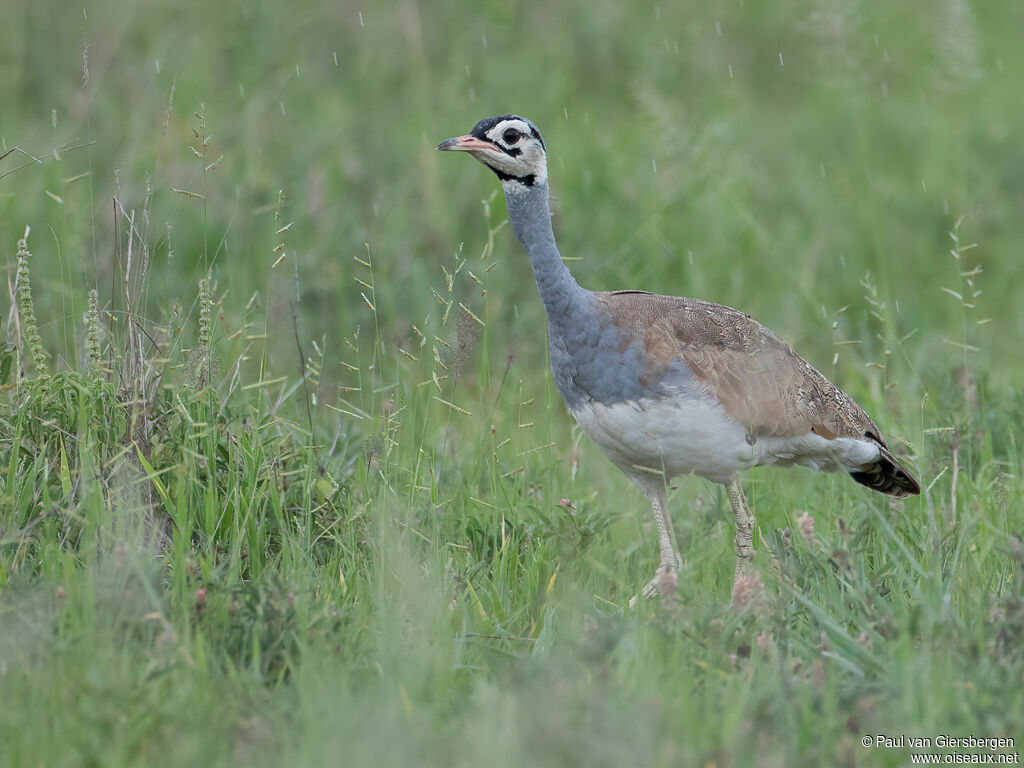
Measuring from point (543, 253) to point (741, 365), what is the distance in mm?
810

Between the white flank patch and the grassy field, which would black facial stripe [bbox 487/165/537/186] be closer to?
the grassy field

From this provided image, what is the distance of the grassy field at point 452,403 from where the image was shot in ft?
9.98

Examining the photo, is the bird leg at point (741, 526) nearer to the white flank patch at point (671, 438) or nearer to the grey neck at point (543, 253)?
the white flank patch at point (671, 438)

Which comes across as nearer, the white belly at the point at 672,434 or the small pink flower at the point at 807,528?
the small pink flower at the point at 807,528

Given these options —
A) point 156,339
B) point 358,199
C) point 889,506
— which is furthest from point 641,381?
point 358,199

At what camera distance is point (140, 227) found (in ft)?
14.8

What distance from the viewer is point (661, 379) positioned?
4.34 meters

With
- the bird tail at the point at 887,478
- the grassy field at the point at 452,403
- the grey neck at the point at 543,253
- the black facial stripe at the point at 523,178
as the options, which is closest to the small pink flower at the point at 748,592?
the grassy field at the point at 452,403

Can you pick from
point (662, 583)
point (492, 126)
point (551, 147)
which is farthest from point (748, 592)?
point (551, 147)

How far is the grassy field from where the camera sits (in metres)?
3.04

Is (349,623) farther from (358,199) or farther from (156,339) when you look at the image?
(358,199)

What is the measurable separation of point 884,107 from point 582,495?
5.92 metres

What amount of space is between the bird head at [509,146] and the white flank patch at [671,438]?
0.85 m

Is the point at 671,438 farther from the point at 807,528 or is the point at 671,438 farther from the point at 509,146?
the point at 509,146
